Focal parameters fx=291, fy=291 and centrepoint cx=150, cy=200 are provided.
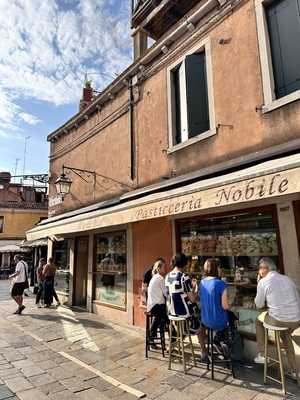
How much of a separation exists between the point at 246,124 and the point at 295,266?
9.68 feet

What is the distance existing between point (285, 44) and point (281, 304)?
489cm

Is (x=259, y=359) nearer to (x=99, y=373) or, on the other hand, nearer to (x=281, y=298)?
(x=281, y=298)

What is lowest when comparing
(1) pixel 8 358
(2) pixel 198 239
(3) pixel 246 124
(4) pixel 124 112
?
(1) pixel 8 358

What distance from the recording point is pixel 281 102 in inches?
214

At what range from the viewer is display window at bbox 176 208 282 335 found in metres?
5.68

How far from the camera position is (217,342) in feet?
17.3

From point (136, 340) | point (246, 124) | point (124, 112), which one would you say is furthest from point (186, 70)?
point (136, 340)

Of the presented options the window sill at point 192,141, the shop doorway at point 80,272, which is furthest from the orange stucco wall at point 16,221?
the window sill at point 192,141

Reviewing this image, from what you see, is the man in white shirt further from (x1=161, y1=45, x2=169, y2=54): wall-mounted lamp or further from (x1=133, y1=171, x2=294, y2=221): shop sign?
(x1=161, y1=45, x2=169, y2=54): wall-mounted lamp

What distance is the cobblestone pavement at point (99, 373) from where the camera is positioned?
177 inches

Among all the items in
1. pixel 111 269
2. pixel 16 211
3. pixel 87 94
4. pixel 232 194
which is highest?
pixel 87 94

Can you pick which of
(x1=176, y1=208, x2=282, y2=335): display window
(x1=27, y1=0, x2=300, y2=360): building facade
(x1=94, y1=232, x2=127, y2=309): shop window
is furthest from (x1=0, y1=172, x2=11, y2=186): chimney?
(x1=176, y1=208, x2=282, y2=335): display window

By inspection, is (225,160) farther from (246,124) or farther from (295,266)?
(295,266)

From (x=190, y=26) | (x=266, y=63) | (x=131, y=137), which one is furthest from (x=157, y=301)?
(x=190, y=26)
